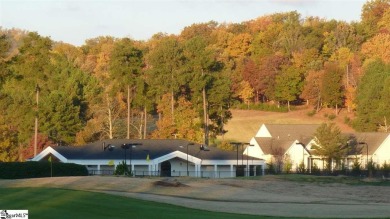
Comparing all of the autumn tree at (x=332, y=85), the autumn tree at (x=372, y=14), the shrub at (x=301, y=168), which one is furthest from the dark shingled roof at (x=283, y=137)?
the autumn tree at (x=372, y=14)

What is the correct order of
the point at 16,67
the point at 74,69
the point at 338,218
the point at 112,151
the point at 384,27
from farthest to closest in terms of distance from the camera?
the point at 384,27 < the point at 74,69 < the point at 16,67 < the point at 112,151 < the point at 338,218

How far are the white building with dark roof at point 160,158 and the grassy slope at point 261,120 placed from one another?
45.8m

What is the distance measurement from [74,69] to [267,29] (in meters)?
61.1

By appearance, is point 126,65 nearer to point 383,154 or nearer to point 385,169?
point 383,154

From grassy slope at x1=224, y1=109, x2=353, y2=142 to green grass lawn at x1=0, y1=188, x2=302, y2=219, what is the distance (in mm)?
95328

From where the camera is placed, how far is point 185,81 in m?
112

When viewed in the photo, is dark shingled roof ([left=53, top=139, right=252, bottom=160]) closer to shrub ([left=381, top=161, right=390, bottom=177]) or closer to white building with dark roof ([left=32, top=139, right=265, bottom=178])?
white building with dark roof ([left=32, top=139, right=265, bottom=178])

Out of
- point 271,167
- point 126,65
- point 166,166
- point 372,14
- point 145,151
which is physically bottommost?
point 271,167

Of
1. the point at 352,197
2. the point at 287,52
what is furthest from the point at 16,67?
the point at 287,52

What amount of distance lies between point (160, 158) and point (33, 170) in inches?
759

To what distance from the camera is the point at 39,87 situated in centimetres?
10219

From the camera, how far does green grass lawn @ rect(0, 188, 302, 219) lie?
3023 cm

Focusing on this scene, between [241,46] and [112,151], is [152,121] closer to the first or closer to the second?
[112,151]

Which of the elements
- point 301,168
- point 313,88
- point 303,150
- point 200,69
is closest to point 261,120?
point 313,88
